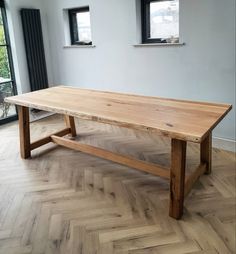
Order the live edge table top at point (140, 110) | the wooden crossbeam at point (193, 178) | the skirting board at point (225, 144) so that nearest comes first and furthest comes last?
the live edge table top at point (140, 110)
the wooden crossbeam at point (193, 178)
the skirting board at point (225, 144)

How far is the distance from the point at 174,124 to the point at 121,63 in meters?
2.39

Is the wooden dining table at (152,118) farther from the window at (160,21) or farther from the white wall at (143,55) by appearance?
the window at (160,21)

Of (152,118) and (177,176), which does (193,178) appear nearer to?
(177,176)

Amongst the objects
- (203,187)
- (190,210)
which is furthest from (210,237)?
(203,187)

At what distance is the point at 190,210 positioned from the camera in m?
2.16

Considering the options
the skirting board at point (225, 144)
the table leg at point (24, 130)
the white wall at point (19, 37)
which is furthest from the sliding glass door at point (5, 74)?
the skirting board at point (225, 144)

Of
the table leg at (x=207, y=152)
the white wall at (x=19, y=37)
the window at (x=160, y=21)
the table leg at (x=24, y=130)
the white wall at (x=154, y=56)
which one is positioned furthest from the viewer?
the white wall at (x=19, y=37)

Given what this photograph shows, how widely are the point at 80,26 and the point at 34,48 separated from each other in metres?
0.87

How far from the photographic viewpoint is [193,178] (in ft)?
7.79

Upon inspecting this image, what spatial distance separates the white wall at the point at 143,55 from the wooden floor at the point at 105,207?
88 centimetres

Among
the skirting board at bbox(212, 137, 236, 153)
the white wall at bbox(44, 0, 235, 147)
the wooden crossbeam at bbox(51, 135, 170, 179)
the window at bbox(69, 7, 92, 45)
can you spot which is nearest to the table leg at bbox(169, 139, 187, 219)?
the wooden crossbeam at bbox(51, 135, 170, 179)

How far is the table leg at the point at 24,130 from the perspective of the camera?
297cm

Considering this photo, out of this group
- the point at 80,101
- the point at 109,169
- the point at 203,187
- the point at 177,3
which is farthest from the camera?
the point at 177,3

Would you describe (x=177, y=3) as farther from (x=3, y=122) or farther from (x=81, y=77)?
(x=3, y=122)
